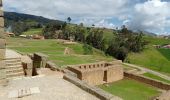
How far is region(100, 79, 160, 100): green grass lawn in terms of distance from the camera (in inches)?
928

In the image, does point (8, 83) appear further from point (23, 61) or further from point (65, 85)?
point (23, 61)

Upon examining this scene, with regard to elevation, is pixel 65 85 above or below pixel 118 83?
above

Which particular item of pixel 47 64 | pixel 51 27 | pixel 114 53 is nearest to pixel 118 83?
pixel 47 64

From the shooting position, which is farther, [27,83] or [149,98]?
[149,98]

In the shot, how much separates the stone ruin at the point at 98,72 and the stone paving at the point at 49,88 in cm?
1187

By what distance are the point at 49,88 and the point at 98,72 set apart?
55.9 feet

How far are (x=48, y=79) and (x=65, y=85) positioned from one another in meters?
1.40

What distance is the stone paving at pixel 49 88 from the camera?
9596mm

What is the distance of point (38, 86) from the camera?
36.1ft

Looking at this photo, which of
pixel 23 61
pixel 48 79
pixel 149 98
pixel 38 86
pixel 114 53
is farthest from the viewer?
pixel 114 53

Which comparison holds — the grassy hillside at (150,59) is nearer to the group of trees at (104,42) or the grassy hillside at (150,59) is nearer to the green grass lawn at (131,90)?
the group of trees at (104,42)

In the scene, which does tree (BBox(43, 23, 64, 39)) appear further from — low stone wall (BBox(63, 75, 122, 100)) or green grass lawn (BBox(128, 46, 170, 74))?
low stone wall (BBox(63, 75, 122, 100))

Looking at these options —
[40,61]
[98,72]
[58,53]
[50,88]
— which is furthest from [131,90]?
[50,88]

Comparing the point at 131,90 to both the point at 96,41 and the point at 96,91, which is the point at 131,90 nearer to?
the point at 96,91
